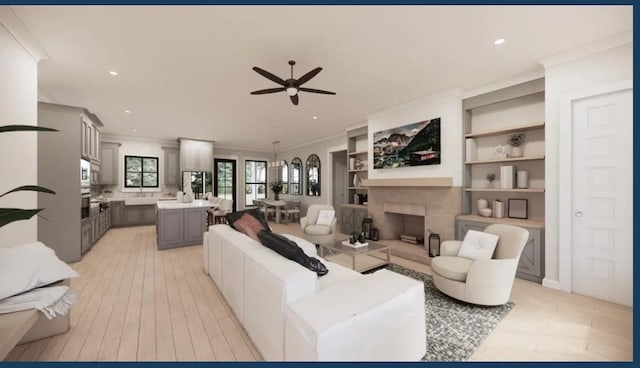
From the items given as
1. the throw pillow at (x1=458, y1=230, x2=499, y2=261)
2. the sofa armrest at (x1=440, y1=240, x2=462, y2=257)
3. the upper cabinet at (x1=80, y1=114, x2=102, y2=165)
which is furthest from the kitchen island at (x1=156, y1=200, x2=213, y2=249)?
the throw pillow at (x1=458, y1=230, x2=499, y2=261)

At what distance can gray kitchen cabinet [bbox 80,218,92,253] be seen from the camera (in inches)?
165

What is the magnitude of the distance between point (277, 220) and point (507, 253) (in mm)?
6277

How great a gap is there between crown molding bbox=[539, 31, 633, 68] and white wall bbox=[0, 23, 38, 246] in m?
5.62

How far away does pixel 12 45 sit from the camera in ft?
7.79

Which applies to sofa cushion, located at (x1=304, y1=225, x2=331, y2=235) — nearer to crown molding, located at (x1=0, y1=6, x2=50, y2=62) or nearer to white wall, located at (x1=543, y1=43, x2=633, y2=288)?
white wall, located at (x1=543, y1=43, x2=633, y2=288)

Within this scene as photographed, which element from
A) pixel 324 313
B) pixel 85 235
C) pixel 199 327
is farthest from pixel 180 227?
pixel 324 313

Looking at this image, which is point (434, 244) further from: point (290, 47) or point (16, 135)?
point (16, 135)

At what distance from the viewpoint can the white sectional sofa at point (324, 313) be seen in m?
1.30

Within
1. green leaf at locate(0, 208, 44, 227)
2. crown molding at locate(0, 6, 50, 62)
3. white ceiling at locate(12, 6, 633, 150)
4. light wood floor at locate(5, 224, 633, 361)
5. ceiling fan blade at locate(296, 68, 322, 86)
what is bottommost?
light wood floor at locate(5, 224, 633, 361)

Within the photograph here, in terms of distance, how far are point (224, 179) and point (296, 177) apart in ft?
8.93

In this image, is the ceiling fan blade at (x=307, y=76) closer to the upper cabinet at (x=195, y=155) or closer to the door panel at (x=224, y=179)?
the upper cabinet at (x=195, y=155)

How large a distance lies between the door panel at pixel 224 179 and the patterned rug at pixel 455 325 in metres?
7.99

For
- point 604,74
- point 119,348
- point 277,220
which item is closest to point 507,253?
point 604,74

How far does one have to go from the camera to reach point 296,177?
29.7 ft
